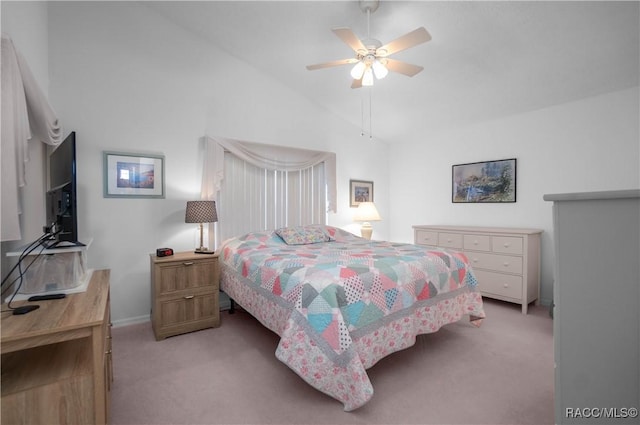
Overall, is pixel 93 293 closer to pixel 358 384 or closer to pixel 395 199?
pixel 358 384

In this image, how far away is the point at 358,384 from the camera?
63.3 inches

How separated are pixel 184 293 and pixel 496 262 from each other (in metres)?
3.37

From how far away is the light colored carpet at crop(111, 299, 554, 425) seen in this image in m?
1.65

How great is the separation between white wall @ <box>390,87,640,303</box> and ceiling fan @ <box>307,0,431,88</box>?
2.12m

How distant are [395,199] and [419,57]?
8.37 feet

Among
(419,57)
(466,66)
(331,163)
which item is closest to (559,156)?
(466,66)

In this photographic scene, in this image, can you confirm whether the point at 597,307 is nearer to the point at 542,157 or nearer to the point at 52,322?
the point at 52,322

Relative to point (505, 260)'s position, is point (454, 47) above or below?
above

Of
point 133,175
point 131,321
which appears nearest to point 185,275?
point 131,321

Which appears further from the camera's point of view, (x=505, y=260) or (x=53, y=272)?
(x=505, y=260)

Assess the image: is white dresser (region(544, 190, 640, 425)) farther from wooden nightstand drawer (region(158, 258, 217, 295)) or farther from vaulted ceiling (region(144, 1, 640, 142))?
wooden nightstand drawer (region(158, 258, 217, 295))

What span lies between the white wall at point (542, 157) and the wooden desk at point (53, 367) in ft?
13.5

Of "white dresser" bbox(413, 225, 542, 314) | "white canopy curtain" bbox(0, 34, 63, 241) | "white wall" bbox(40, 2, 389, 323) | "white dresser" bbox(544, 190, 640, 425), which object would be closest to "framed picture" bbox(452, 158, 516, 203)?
"white dresser" bbox(413, 225, 542, 314)

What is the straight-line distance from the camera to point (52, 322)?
1132 mm
